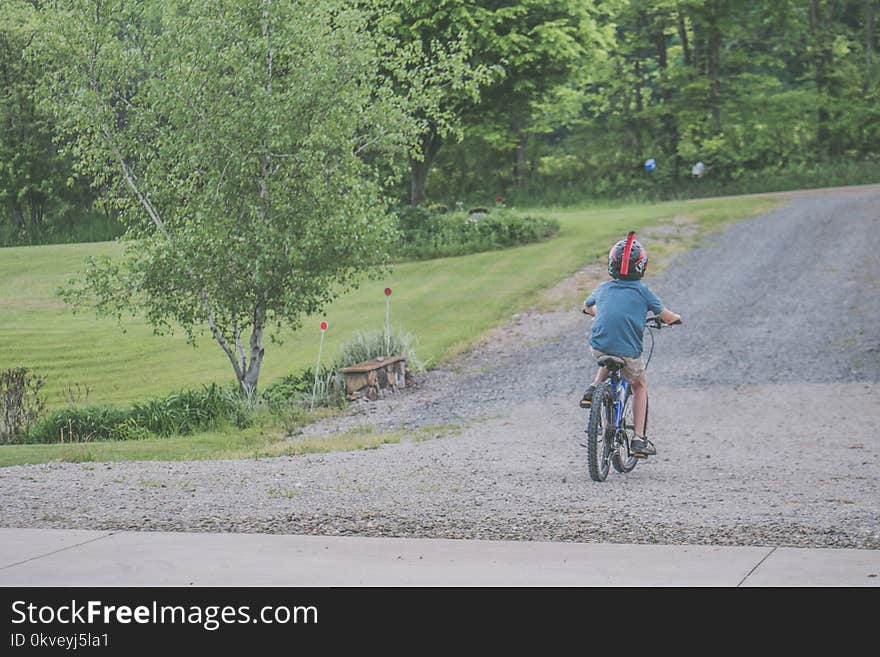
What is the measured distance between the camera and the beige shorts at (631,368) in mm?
8836

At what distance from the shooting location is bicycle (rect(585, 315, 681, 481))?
868 cm

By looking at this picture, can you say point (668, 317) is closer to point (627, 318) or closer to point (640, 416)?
point (627, 318)

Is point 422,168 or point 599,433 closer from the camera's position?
point 599,433

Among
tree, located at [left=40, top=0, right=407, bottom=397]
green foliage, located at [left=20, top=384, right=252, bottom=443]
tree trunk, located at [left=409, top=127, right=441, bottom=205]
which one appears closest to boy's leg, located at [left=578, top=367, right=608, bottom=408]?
tree, located at [left=40, top=0, right=407, bottom=397]

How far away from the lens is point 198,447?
1204 centimetres

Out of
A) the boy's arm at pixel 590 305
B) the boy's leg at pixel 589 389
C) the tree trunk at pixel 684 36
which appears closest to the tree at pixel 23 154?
the boy's arm at pixel 590 305

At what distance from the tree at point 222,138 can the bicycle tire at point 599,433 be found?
6.07 meters

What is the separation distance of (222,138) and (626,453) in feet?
23.3

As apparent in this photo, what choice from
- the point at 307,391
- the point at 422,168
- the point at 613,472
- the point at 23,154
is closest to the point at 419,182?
the point at 422,168

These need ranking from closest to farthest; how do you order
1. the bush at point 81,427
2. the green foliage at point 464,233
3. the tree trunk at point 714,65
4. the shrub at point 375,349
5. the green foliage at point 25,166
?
1. the bush at point 81,427
2. the shrub at point 375,349
3. the green foliage at point 25,166
4. the green foliage at point 464,233
5. the tree trunk at point 714,65

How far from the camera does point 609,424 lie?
888 cm

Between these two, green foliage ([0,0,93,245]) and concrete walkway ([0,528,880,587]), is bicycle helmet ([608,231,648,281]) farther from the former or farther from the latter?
green foliage ([0,0,93,245])

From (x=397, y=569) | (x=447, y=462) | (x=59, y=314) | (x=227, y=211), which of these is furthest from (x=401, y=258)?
(x=397, y=569)

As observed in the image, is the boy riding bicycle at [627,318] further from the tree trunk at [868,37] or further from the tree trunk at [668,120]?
the tree trunk at [868,37]
